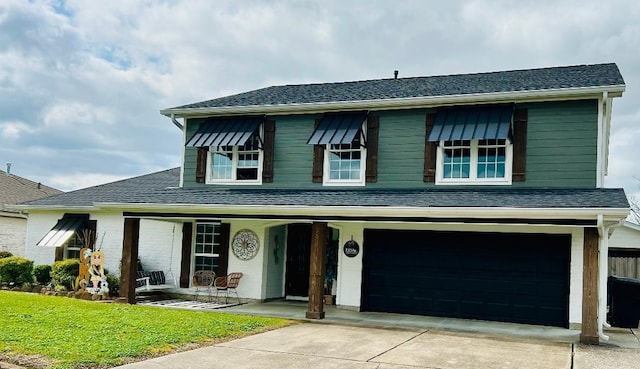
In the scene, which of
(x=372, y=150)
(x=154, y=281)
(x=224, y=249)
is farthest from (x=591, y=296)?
(x=154, y=281)

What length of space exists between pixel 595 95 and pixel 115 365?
1032 centimetres

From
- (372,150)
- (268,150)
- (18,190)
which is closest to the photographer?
(372,150)

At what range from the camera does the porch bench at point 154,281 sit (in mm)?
16056

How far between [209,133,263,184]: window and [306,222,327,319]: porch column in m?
3.03

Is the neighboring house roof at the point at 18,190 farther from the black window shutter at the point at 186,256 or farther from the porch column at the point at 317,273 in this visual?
the porch column at the point at 317,273

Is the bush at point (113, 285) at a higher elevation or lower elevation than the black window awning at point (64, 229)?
lower

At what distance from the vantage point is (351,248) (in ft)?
48.0

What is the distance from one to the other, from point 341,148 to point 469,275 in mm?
4160

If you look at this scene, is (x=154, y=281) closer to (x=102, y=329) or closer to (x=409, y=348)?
(x=102, y=329)

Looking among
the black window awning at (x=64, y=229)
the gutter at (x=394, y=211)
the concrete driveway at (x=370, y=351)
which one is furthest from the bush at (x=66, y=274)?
the concrete driveway at (x=370, y=351)

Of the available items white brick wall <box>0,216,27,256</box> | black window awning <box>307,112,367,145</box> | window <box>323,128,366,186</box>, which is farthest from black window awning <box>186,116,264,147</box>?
white brick wall <box>0,216,27,256</box>

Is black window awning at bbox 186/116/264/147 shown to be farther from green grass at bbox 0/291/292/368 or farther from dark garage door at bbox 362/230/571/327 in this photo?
green grass at bbox 0/291/292/368

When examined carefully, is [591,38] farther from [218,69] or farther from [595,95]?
[218,69]

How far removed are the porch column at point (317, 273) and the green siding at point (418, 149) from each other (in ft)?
6.54
